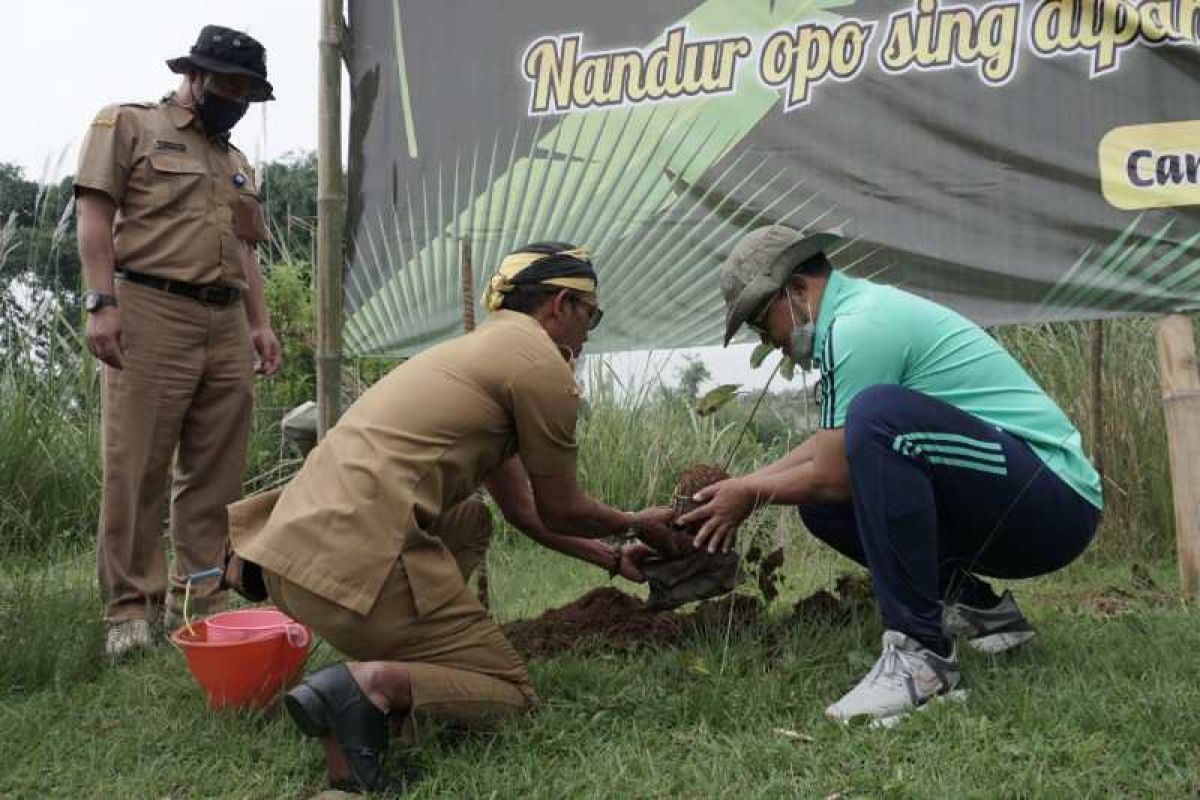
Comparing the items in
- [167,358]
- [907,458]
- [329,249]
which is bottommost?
[907,458]

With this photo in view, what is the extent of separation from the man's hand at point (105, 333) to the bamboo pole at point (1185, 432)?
3558mm

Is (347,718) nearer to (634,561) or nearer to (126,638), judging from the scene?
(634,561)

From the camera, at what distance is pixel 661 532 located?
3.17m

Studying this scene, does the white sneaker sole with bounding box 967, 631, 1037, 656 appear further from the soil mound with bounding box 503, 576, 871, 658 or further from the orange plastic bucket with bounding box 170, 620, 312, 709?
the orange plastic bucket with bounding box 170, 620, 312, 709

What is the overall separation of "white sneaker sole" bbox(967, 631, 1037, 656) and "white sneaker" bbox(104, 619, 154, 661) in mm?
2618

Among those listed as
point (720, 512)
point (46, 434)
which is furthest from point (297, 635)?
point (46, 434)

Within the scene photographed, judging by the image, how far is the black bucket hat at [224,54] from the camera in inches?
153

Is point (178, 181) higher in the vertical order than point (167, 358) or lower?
higher

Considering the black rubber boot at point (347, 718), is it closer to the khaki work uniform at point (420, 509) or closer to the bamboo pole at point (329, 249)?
the khaki work uniform at point (420, 509)

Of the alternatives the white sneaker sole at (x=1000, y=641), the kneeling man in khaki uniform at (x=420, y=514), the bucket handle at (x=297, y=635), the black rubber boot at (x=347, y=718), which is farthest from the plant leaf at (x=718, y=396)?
the black rubber boot at (x=347, y=718)

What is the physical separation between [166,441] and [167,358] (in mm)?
286

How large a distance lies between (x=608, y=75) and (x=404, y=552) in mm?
2525

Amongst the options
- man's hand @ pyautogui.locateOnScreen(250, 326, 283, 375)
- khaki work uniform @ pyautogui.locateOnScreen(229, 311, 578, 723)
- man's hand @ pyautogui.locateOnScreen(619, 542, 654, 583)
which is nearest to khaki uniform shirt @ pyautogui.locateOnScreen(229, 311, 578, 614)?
khaki work uniform @ pyautogui.locateOnScreen(229, 311, 578, 723)

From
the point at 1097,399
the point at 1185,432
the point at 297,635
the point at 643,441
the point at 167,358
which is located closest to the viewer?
the point at 297,635
